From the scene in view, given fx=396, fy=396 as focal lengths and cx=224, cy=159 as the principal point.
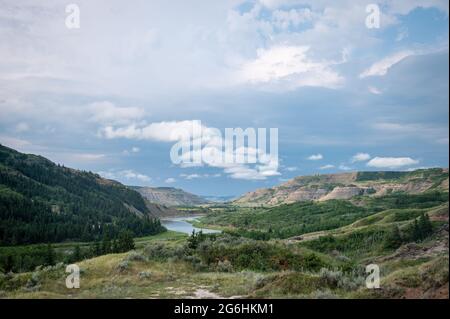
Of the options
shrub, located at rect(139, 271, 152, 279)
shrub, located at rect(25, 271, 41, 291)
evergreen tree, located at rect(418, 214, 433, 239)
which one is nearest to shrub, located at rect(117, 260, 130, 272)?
shrub, located at rect(139, 271, 152, 279)

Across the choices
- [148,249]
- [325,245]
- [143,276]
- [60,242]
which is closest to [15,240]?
[60,242]

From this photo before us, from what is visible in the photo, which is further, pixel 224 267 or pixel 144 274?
pixel 224 267

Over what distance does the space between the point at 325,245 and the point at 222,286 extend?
87.8m

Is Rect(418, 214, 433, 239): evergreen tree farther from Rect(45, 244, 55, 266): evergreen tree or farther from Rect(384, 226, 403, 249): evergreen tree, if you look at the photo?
Rect(45, 244, 55, 266): evergreen tree

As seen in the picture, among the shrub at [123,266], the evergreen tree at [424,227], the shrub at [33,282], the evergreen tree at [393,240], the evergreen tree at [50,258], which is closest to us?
the shrub at [33,282]

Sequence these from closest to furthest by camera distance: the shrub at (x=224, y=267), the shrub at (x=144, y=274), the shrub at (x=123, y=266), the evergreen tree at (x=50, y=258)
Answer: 1. the shrub at (x=144, y=274)
2. the shrub at (x=123, y=266)
3. the shrub at (x=224, y=267)
4. the evergreen tree at (x=50, y=258)

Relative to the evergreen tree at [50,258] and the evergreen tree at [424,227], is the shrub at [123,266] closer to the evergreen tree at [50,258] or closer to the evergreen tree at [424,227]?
the evergreen tree at [50,258]

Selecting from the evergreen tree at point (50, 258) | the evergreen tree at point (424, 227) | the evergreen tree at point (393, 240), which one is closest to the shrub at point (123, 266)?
the evergreen tree at point (50, 258)

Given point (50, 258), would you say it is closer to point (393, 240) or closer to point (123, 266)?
point (123, 266)

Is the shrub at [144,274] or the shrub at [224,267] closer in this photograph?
the shrub at [144,274]

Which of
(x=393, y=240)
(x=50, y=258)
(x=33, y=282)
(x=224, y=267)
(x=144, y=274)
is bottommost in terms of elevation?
(x=50, y=258)

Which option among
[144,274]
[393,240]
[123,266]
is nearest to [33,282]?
[123,266]
